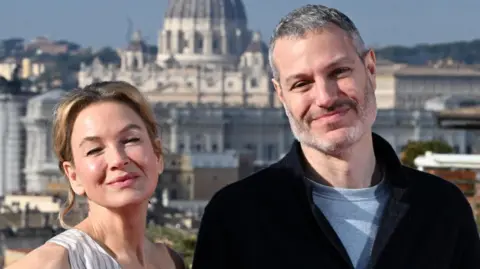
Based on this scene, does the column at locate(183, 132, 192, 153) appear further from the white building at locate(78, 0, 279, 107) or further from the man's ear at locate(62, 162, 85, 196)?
the man's ear at locate(62, 162, 85, 196)

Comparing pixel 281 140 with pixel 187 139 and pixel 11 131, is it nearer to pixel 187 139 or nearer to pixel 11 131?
pixel 187 139

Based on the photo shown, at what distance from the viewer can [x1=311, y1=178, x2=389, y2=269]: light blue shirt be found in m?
4.41

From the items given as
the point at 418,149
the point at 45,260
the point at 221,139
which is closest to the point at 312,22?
the point at 45,260

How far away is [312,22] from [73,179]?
0.53m

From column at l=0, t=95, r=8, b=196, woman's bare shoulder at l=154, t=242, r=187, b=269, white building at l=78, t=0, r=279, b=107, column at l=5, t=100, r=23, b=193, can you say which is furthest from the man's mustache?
white building at l=78, t=0, r=279, b=107

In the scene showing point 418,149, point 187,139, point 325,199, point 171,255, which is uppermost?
point 325,199

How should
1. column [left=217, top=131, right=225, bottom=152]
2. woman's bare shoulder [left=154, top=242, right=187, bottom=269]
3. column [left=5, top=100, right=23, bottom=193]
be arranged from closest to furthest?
woman's bare shoulder [left=154, top=242, right=187, bottom=269]
column [left=5, top=100, right=23, bottom=193]
column [left=217, top=131, right=225, bottom=152]

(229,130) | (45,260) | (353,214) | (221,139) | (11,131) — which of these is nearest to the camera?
(45,260)

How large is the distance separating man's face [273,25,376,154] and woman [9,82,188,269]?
0.28 metres

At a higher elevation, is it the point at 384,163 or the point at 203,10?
the point at 384,163

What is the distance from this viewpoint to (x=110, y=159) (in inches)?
171

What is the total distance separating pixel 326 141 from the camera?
442 cm

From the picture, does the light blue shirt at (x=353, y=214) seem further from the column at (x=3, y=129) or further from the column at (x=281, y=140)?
the column at (x=281, y=140)

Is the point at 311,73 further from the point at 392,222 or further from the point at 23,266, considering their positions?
the point at 23,266
